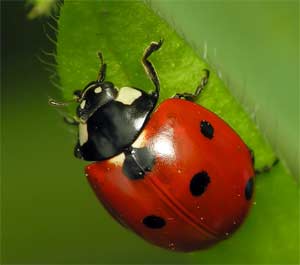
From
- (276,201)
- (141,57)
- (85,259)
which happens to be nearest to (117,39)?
(141,57)

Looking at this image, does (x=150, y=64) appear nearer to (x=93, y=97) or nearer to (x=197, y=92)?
(x=197, y=92)

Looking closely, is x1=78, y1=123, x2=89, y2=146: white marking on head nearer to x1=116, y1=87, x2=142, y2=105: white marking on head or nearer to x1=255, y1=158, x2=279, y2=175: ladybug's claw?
x1=116, y1=87, x2=142, y2=105: white marking on head

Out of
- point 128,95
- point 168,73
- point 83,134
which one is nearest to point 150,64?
point 168,73

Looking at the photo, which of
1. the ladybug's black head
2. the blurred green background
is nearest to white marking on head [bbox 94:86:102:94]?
the ladybug's black head

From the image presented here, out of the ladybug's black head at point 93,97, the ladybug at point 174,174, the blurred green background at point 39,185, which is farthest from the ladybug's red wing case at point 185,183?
the blurred green background at point 39,185

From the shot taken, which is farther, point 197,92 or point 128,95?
point 128,95

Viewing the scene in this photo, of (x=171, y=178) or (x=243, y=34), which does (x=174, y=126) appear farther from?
(x=243, y=34)
